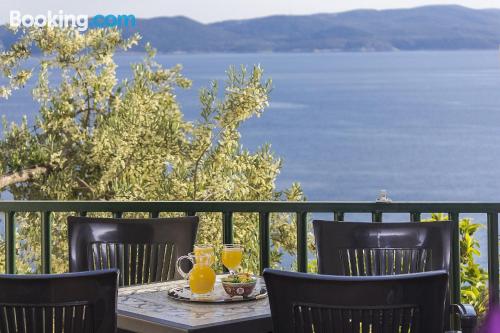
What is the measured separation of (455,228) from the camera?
3.88 meters

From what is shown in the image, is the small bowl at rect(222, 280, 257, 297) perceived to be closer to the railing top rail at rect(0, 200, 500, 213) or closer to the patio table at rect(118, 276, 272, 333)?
the patio table at rect(118, 276, 272, 333)

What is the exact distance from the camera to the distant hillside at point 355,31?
33.2 metres

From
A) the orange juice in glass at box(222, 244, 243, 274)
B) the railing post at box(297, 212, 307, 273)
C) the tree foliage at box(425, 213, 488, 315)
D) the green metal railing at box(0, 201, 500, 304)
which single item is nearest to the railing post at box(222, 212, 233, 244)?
the green metal railing at box(0, 201, 500, 304)

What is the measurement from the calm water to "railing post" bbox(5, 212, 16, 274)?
1054 inches

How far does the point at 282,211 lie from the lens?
153 inches

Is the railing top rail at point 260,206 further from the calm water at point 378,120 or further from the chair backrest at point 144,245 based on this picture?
the calm water at point 378,120

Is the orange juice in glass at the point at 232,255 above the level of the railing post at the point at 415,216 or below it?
below

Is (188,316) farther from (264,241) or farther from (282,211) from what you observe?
(264,241)

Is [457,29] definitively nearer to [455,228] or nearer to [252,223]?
[252,223]

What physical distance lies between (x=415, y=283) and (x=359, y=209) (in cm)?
186

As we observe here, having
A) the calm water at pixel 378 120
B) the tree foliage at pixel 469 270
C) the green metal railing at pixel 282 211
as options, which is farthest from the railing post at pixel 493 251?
the calm water at pixel 378 120

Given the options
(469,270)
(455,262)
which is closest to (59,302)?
(455,262)

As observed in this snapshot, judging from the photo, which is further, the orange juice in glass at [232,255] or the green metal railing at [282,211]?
the green metal railing at [282,211]

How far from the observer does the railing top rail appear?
12.5ft
